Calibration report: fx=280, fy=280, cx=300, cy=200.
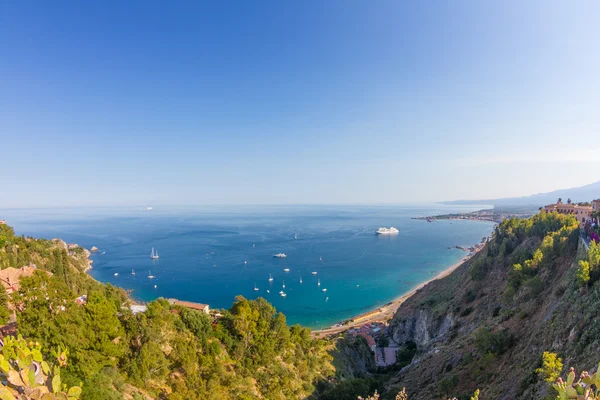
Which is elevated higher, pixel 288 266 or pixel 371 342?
pixel 288 266

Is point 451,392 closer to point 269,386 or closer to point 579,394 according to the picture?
point 269,386

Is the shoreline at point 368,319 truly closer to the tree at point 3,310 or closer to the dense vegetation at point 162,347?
the dense vegetation at point 162,347

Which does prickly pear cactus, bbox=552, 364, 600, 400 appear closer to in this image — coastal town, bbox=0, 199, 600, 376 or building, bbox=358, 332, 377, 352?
coastal town, bbox=0, 199, 600, 376

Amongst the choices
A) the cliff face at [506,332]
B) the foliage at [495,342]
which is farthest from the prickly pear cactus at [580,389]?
the foliage at [495,342]

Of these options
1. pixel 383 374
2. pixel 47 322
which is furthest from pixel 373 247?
pixel 47 322

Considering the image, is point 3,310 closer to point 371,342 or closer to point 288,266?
point 371,342

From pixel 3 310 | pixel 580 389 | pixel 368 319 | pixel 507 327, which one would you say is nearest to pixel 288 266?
pixel 368 319
